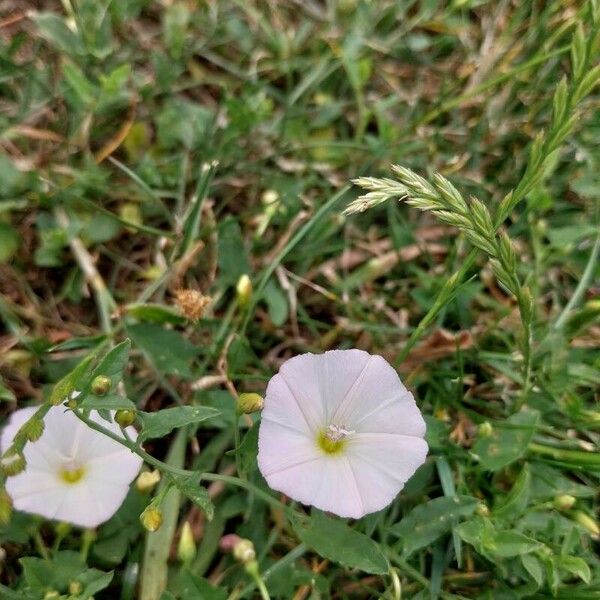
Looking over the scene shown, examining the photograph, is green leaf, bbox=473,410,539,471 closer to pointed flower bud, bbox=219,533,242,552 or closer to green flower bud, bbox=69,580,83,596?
pointed flower bud, bbox=219,533,242,552

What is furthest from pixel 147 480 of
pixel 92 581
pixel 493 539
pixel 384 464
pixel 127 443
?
pixel 493 539

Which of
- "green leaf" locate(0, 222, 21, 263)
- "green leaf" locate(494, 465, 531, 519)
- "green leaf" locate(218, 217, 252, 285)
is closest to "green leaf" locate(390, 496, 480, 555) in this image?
"green leaf" locate(494, 465, 531, 519)

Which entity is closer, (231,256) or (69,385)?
(69,385)

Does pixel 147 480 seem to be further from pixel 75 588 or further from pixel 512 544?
pixel 512 544

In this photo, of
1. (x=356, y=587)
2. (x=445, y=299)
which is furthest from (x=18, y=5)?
(x=356, y=587)

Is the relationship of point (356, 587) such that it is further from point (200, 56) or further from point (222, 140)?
point (200, 56)

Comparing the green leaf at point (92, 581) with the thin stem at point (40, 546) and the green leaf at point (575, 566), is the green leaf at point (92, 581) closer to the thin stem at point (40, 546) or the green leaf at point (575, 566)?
the thin stem at point (40, 546)
